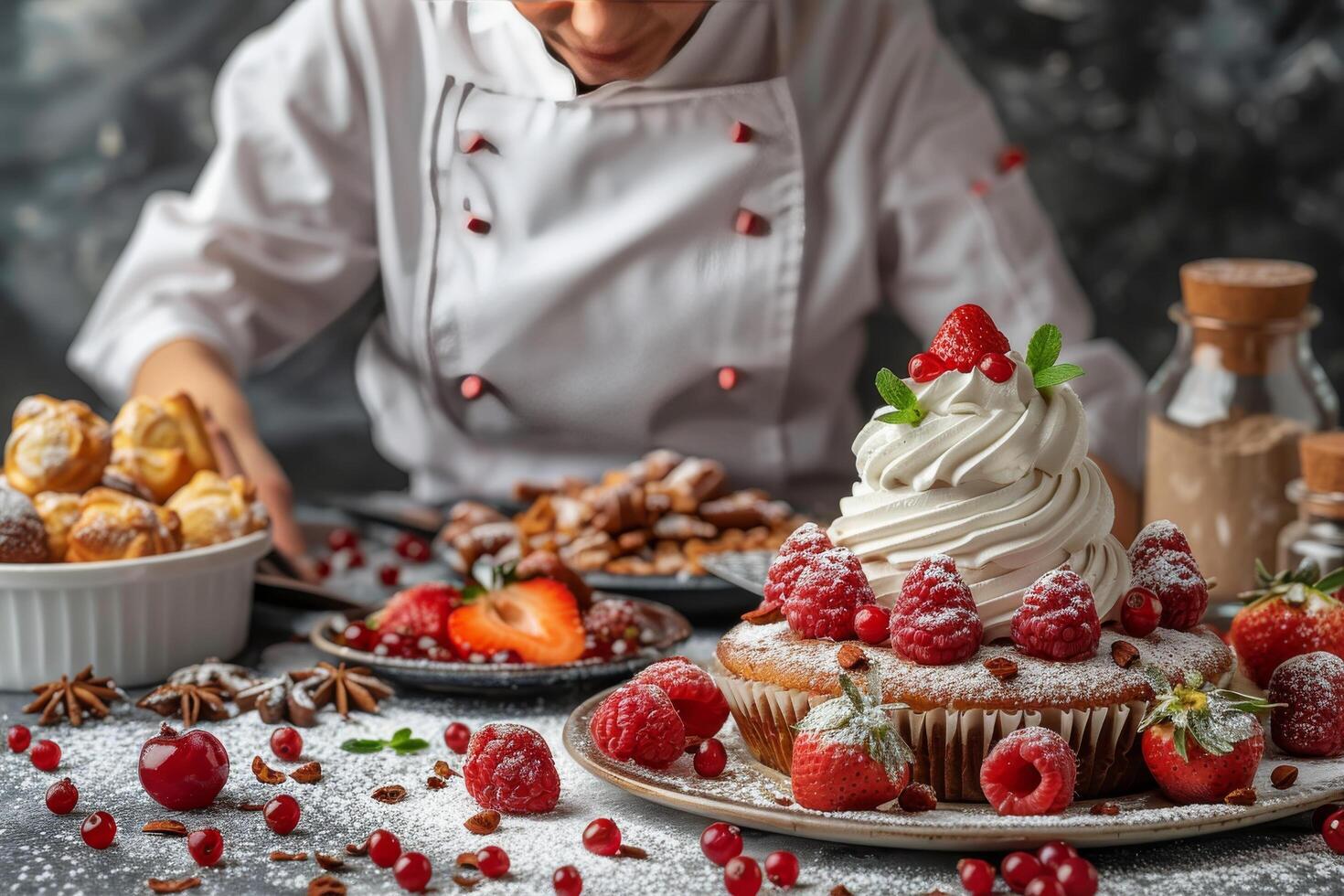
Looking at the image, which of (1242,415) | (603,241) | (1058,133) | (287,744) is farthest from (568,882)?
(1058,133)

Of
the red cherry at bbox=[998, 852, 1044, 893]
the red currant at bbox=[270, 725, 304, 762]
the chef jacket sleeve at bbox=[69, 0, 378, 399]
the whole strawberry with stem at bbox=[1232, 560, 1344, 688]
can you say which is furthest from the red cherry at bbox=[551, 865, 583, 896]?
the chef jacket sleeve at bbox=[69, 0, 378, 399]

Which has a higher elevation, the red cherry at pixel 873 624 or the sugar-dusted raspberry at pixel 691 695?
the red cherry at pixel 873 624

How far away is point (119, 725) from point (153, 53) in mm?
2140

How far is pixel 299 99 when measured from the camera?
2.09 m

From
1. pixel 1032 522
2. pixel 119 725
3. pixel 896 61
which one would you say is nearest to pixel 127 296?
pixel 119 725

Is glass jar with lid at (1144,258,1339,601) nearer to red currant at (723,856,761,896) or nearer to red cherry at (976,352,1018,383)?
red cherry at (976,352,1018,383)

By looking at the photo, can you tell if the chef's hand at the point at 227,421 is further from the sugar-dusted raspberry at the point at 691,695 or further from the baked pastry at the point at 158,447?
the sugar-dusted raspberry at the point at 691,695

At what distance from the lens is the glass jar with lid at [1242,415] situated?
1.65m

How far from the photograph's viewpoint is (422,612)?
55.1 inches

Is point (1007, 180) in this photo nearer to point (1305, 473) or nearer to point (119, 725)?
point (1305, 473)

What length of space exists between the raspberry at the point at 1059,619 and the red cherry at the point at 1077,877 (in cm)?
18

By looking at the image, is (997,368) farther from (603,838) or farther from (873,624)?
(603,838)

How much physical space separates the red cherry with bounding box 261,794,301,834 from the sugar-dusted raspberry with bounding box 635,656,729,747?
277 mm

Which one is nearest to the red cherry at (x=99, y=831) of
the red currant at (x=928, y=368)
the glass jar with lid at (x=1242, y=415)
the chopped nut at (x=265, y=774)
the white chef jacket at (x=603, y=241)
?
the chopped nut at (x=265, y=774)
